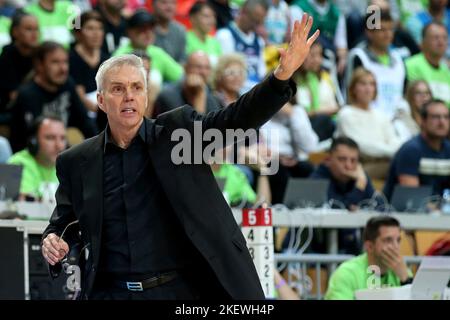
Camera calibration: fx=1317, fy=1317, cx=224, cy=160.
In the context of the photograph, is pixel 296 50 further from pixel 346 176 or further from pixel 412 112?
pixel 412 112

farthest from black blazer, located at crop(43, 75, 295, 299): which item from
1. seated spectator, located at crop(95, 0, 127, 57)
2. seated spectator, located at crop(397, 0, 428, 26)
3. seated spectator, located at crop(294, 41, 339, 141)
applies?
seated spectator, located at crop(397, 0, 428, 26)

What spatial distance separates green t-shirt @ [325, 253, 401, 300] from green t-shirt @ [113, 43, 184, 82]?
4.25m

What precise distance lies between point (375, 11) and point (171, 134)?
26.3ft

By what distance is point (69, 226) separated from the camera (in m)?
6.12

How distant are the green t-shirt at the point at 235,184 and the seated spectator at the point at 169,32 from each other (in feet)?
7.97

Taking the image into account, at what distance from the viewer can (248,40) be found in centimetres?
1401

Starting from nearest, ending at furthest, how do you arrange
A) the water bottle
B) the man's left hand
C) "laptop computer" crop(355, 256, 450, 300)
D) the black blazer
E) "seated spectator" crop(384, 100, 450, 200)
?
the black blazer → "laptop computer" crop(355, 256, 450, 300) → the man's left hand → the water bottle → "seated spectator" crop(384, 100, 450, 200)

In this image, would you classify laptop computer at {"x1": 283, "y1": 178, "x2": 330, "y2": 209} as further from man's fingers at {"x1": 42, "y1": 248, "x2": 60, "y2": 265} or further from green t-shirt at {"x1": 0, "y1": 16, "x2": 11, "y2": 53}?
man's fingers at {"x1": 42, "y1": 248, "x2": 60, "y2": 265}

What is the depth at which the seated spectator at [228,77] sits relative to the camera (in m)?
12.0

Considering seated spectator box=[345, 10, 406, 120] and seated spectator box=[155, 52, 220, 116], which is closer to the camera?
seated spectator box=[155, 52, 220, 116]

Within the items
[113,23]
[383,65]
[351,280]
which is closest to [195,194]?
[351,280]

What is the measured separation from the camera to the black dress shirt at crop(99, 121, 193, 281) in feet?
19.0
